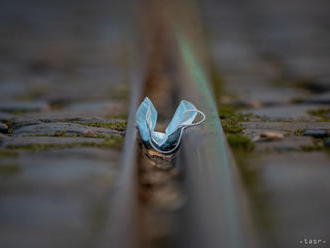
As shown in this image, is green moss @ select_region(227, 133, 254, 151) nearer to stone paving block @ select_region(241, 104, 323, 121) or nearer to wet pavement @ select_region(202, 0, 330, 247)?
wet pavement @ select_region(202, 0, 330, 247)

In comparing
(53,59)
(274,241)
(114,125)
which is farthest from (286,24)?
(274,241)

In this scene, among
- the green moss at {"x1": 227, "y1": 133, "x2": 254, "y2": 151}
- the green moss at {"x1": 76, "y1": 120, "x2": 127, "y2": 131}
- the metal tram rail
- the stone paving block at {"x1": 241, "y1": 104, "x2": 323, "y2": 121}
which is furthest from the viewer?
the stone paving block at {"x1": 241, "y1": 104, "x2": 323, "y2": 121}

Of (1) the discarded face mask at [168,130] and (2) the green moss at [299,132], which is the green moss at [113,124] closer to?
(1) the discarded face mask at [168,130]

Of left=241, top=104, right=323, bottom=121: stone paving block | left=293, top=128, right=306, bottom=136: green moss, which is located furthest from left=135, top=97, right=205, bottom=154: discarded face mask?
left=241, top=104, right=323, bottom=121: stone paving block

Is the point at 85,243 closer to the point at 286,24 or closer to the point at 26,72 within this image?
the point at 26,72

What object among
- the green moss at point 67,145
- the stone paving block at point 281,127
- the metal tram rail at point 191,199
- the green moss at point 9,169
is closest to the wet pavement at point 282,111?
the stone paving block at point 281,127

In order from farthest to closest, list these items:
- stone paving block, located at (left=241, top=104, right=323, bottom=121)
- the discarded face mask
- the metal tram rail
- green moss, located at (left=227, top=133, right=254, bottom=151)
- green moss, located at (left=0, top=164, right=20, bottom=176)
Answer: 1. stone paving block, located at (left=241, top=104, right=323, bottom=121)
2. the discarded face mask
3. green moss, located at (left=227, top=133, right=254, bottom=151)
4. green moss, located at (left=0, top=164, right=20, bottom=176)
5. the metal tram rail

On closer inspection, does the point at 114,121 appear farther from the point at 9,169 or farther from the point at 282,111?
the point at 282,111

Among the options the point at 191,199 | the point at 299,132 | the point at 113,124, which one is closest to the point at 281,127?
the point at 299,132
